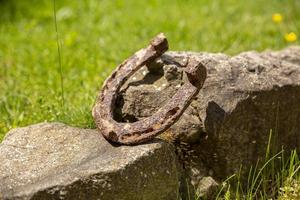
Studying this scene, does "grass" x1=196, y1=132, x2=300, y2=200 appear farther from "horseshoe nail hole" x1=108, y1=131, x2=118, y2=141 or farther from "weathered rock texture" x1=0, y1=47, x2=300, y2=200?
"horseshoe nail hole" x1=108, y1=131, x2=118, y2=141

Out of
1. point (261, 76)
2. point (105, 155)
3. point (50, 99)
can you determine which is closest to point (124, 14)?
point (50, 99)

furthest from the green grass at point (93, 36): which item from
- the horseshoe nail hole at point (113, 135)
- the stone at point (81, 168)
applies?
the horseshoe nail hole at point (113, 135)

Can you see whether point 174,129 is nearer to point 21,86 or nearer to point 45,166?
point 45,166

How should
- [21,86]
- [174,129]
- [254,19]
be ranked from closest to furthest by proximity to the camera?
1. [174,129]
2. [21,86]
3. [254,19]

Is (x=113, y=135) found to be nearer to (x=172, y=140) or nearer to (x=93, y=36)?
(x=172, y=140)

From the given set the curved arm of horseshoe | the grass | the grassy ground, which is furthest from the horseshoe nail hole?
the grassy ground

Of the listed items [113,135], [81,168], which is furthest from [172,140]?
[81,168]

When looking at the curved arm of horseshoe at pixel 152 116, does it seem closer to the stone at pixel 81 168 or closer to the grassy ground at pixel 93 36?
the stone at pixel 81 168
